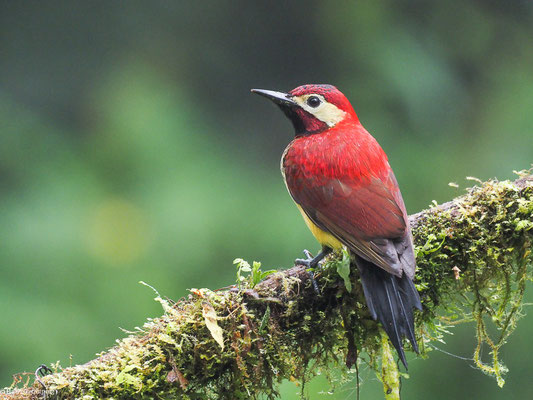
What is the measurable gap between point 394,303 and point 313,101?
121 cm

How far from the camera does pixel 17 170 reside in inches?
190

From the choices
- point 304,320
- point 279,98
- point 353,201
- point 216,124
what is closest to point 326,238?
point 353,201

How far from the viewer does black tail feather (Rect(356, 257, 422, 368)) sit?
2262 mm

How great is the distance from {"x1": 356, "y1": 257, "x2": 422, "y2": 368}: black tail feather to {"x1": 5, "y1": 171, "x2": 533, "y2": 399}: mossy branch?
0.30 feet

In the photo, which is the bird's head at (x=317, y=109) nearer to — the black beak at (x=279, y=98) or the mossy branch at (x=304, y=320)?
the black beak at (x=279, y=98)

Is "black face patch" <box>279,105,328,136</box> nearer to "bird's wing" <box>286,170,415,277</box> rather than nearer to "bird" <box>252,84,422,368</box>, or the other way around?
"bird" <box>252,84,422,368</box>

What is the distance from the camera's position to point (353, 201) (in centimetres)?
261

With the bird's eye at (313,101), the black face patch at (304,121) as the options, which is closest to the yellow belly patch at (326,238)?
the black face patch at (304,121)

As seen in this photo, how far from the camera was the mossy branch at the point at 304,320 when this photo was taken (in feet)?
6.89

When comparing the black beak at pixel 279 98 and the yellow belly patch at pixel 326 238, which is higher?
the black beak at pixel 279 98

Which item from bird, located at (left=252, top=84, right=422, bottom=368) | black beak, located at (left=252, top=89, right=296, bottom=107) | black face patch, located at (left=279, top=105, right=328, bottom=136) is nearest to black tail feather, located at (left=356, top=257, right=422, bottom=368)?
bird, located at (left=252, top=84, right=422, bottom=368)

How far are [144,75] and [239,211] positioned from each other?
139 cm

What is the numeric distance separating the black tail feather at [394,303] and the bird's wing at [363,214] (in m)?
0.06

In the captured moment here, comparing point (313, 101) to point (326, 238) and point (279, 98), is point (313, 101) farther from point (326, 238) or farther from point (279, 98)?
point (326, 238)
